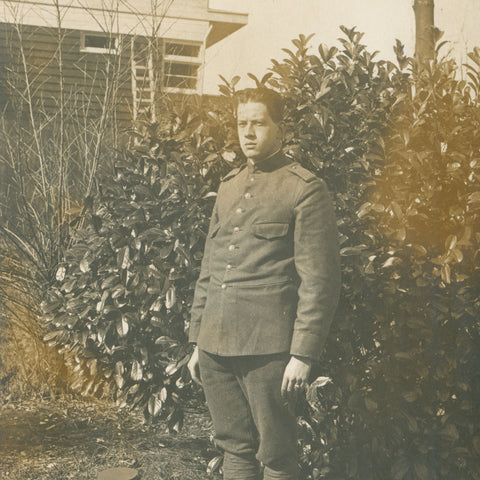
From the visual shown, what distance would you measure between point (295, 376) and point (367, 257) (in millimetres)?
934

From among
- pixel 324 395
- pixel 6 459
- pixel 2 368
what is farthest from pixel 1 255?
pixel 324 395

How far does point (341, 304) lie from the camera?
304 cm

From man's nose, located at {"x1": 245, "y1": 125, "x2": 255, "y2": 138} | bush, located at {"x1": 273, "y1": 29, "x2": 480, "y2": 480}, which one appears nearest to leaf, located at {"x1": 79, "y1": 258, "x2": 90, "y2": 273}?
bush, located at {"x1": 273, "y1": 29, "x2": 480, "y2": 480}

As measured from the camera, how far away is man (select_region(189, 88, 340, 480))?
2277 mm

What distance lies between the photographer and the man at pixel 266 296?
2277 mm

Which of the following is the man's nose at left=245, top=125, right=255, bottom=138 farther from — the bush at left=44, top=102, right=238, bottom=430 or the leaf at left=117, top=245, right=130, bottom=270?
the leaf at left=117, top=245, right=130, bottom=270

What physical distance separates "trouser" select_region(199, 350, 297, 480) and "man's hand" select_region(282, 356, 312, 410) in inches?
3.7

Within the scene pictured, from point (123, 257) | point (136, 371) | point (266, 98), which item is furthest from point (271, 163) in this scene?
point (136, 371)

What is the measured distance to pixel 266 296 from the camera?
237 centimetres

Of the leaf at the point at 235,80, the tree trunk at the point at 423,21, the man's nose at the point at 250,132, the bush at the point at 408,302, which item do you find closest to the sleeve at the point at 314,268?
the man's nose at the point at 250,132

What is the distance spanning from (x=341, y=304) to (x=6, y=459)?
2440mm

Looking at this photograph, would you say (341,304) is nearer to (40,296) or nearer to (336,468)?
(336,468)

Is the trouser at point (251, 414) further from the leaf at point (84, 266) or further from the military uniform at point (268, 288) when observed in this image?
the leaf at point (84, 266)

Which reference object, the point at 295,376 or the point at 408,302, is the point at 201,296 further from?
the point at 408,302
